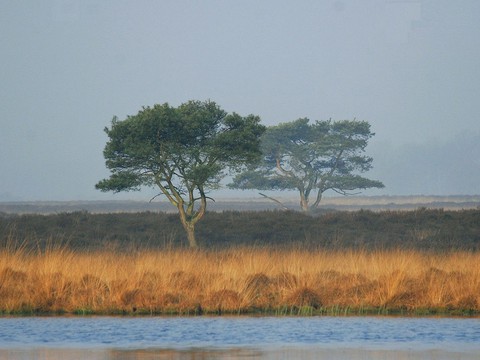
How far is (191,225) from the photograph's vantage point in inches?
1770

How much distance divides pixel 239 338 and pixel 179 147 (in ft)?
98.9

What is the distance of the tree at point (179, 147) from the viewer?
1821 inches

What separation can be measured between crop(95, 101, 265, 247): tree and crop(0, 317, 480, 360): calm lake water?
25224 mm

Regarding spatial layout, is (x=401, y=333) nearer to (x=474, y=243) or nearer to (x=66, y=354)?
(x=66, y=354)

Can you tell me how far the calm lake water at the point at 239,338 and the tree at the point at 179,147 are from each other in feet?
82.8

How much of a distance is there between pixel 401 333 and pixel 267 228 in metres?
35.2

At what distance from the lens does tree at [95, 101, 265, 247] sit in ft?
152

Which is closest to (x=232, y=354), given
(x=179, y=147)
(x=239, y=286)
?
(x=239, y=286)

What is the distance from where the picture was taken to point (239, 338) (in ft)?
57.7

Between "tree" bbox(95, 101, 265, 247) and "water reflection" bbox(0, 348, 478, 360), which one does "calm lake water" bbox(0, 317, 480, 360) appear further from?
"tree" bbox(95, 101, 265, 247)

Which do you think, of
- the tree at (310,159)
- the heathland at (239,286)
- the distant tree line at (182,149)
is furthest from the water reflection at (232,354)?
the tree at (310,159)

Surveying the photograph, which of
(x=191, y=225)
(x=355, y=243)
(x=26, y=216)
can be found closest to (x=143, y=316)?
(x=191, y=225)

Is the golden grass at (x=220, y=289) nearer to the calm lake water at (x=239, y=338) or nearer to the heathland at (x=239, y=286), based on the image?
the heathland at (x=239, y=286)

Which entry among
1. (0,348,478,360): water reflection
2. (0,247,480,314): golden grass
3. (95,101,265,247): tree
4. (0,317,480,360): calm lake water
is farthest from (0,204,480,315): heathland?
(95,101,265,247): tree
